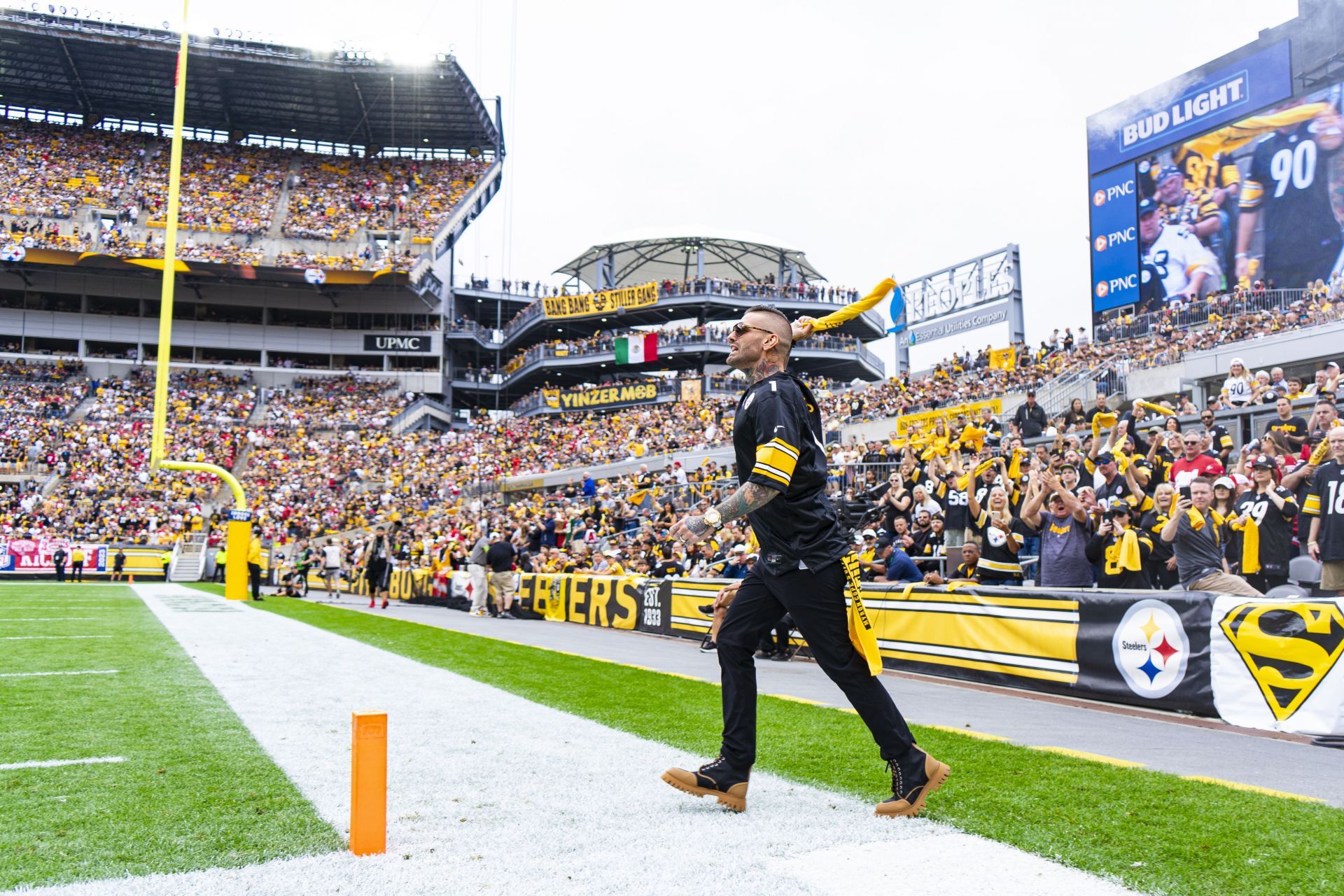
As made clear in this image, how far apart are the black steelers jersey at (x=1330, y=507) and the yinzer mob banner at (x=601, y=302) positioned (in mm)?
47259

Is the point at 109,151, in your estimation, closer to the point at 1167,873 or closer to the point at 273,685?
the point at 273,685

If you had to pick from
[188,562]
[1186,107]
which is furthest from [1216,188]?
[188,562]

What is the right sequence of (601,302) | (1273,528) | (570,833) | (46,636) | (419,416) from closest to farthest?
(570,833), (1273,528), (46,636), (419,416), (601,302)

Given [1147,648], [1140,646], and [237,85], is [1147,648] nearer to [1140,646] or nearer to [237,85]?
[1140,646]

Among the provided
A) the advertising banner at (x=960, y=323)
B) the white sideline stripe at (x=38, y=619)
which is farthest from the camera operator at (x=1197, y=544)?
the advertising banner at (x=960, y=323)

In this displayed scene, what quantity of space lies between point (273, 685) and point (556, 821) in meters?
4.94

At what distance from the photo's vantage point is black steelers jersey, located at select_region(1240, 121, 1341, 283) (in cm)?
2681

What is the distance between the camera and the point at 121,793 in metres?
4.29

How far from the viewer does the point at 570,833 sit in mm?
3754

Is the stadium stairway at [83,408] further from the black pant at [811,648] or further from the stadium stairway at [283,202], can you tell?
the black pant at [811,648]

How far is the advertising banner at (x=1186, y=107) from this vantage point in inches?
1145

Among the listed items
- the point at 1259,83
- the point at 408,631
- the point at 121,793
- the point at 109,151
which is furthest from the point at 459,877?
the point at 109,151

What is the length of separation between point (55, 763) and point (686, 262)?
55.7 meters

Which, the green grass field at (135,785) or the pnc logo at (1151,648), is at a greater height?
the pnc logo at (1151,648)
